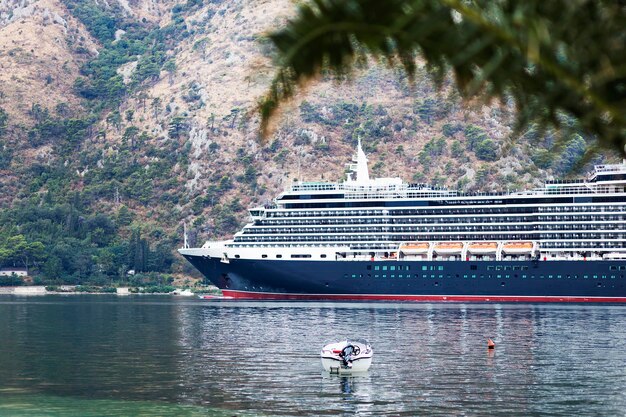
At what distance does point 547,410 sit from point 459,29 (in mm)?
30310

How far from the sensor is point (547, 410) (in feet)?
111

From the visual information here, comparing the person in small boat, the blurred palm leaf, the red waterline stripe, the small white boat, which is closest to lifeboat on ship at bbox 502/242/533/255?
the red waterline stripe

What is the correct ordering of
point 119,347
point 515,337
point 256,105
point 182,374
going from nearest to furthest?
point 256,105
point 182,374
point 119,347
point 515,337

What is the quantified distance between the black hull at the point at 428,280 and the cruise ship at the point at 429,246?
11 cm

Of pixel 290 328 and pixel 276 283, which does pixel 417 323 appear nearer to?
pixel 290 328

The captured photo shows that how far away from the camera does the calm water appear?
35.0m

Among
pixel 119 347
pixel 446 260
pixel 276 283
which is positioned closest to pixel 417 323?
pixel 119 347

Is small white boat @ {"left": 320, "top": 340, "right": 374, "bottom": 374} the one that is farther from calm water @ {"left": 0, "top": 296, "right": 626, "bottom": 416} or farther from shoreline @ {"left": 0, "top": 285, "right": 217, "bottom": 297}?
shoreline @ {"left": 0, "top": 285, "right": 217, "bottom": 297}

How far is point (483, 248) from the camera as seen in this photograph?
369ft

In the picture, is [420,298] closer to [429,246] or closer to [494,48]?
[429,246]

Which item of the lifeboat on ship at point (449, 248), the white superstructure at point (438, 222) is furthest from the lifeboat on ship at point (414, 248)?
the lifeboat on ship at point (449, 248)

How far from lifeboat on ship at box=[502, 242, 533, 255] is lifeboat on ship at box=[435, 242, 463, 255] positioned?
511 centimetres

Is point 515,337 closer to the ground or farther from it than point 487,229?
closer to the ground

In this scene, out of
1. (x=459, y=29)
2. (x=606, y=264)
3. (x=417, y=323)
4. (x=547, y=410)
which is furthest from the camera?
(x=606, y=264)
